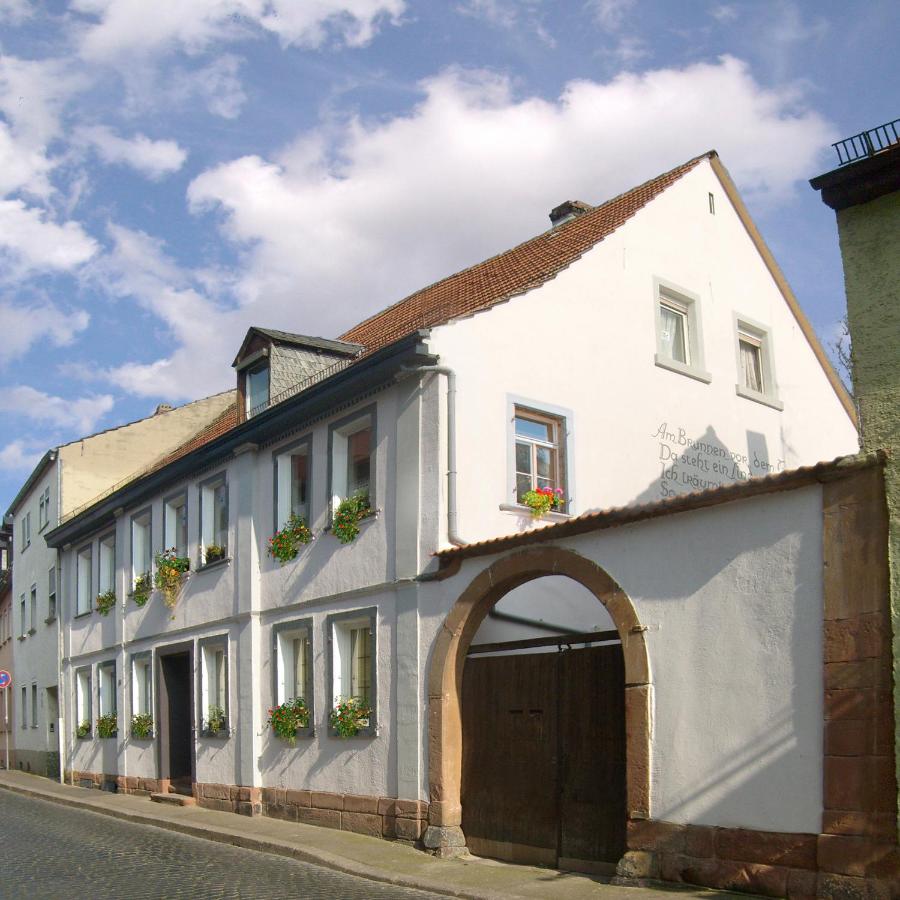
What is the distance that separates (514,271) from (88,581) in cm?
1401

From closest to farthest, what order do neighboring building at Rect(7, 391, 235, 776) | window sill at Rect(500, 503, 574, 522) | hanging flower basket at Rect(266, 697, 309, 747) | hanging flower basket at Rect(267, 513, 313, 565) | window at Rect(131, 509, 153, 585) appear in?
window sill at Rect(500, 503, 574, 522), hanging flower basket at Rect(266, 697, 309, 747), hanging flower basket at Rect(267, 513, 313, 565), window at Rect(131, 509, 153, 585), neighboring building at Rect(7, 391, 235, 776)

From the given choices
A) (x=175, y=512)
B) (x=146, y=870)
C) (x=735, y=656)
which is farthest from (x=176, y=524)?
(x=735, y=656)

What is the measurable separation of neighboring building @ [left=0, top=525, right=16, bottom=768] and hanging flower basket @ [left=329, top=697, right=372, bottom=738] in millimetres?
22531

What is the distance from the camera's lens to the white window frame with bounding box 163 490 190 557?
2144 centimetres

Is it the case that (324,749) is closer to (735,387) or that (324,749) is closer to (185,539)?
(185,539)

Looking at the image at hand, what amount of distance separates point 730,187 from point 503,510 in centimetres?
817

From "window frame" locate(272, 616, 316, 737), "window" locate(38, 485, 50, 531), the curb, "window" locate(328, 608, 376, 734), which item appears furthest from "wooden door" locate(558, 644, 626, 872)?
"window" locate(38, 485, 50, 531)

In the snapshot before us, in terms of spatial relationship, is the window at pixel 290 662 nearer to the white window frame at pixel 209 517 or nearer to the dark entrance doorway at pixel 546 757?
the white window frame at pixel 209 517

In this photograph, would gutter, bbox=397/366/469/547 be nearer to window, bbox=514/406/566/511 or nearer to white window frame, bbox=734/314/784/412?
window, bbox=514/406/566/511

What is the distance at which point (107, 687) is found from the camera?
2484 cm

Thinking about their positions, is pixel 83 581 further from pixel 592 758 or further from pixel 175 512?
pixel 592 758

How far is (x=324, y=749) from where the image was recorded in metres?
15.6

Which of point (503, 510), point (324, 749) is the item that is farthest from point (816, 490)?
point (324, 749)

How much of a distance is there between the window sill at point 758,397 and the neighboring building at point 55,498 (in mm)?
13548
